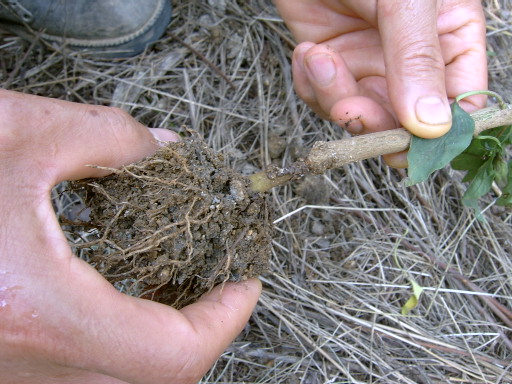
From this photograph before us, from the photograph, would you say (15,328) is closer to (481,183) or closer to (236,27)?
(481,183)

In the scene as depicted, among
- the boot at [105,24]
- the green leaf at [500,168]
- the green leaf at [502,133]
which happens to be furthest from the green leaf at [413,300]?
the boot at [105,24]

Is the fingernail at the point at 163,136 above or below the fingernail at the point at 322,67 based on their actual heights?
below

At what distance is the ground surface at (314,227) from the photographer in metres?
2.09

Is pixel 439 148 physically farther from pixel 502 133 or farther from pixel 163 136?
pixel 163 136

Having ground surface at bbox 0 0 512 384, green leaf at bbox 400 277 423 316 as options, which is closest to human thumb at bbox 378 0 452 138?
ground surface at bbox 0 0 512 384

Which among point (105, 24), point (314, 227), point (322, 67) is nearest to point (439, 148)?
point (322, 67)

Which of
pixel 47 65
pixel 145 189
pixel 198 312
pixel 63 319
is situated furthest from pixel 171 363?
pixel 47 65

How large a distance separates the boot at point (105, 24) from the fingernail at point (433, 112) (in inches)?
68.5

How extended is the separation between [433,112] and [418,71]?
17cm

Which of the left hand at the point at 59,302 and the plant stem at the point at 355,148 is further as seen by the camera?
the plant stem at the point at 355,148

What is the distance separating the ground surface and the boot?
0.30 feet

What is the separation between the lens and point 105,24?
8.40 feet

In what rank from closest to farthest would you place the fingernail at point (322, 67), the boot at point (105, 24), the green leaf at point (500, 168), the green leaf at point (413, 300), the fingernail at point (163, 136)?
1. the fingernail at point (163, 136)
2. the green leaf at point (500, 168)
3. the fingernail at point (322, 67)
4. the green leaf at point (413, 300)
5. the boot at point (105, 24)

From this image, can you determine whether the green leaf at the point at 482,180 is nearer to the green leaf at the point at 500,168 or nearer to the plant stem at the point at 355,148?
the green leaf at the point at 500,168
